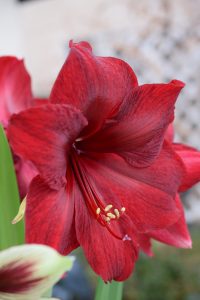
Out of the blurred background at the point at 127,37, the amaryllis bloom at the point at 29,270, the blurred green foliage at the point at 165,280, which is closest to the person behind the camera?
the amaryllis bloom at the point at 29,270

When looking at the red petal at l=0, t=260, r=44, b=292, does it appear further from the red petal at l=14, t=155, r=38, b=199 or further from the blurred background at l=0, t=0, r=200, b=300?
the blurred background at l=0, t=0, r=200, b=300

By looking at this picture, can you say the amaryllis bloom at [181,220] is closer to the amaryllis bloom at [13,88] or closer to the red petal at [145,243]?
the red petal at [145,243]

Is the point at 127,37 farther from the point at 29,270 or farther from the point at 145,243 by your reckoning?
the point at 29,270

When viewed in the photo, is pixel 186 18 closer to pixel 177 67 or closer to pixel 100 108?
pixel 177 67

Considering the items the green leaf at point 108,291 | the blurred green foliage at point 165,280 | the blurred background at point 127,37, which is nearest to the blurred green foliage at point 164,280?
the blurred green foliage at point 165,280

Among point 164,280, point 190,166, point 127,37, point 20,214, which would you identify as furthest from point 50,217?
point 127,37

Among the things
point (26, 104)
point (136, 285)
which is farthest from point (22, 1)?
point (26, 104)
